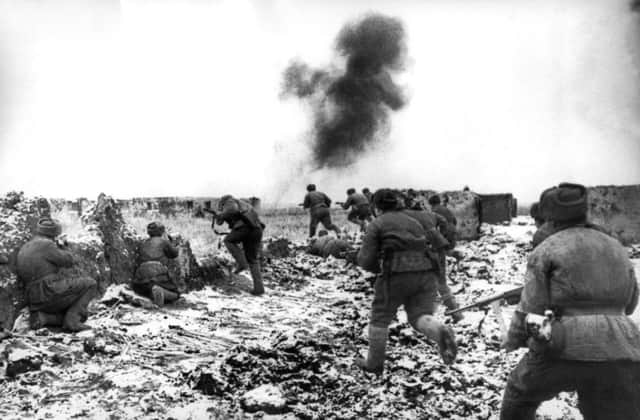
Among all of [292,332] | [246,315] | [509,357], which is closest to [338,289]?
[246,315]

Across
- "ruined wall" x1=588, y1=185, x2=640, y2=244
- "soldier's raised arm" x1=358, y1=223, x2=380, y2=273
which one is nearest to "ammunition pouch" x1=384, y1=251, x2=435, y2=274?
"soldier's raised arm" x1=358, y1=223, x2=380, y2=273

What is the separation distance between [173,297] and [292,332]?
2525mm

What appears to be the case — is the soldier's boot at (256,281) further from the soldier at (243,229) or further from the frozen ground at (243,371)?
the frozen ground at (243,371)

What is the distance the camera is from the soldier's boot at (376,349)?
14.4 feet

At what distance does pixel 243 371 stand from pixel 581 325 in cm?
280

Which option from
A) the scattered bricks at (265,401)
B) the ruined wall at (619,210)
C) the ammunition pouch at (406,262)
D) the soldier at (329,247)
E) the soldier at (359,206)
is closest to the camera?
the scattered bricks at (265,401)

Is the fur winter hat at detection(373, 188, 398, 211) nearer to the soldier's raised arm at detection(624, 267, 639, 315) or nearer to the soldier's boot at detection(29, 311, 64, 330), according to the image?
the soldier's raised arm at detection(624, 267, 639, 315)

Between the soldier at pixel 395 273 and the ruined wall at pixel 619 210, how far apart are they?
342 inches

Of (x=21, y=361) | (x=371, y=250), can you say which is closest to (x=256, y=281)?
(x=21, y=361)

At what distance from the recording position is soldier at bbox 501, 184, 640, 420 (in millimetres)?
2516

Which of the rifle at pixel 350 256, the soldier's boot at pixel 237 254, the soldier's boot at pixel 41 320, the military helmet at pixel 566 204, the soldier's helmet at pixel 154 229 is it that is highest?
the military helmet at pixel 566 204

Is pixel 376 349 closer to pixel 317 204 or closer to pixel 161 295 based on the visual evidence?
pixel 161 295

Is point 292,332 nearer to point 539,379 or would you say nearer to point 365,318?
point 365,318

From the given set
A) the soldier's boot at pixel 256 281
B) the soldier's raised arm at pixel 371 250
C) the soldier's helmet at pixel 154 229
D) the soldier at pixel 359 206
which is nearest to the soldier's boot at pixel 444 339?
the soldier's raised arm at pixel 371 250
